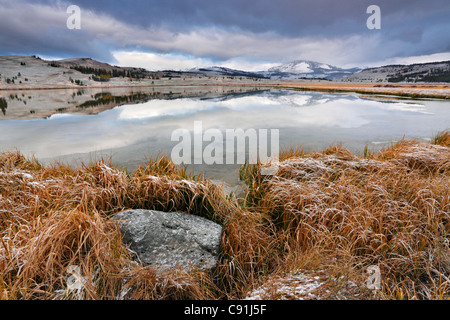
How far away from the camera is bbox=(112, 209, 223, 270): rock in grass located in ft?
8.94

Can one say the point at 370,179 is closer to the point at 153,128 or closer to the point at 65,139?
the point at 153,128

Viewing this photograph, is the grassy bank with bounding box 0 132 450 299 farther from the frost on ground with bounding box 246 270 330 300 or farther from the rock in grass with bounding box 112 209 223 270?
the rock in grass with bounding box 112 209 223 270

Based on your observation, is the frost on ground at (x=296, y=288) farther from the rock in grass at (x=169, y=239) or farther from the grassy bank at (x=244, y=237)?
the rock in grass at (x=169, y=239)

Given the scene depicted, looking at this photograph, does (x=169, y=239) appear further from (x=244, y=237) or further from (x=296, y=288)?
(x=296, y=288)

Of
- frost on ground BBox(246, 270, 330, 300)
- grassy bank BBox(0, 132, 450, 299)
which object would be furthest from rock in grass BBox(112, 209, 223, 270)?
frost on ground BBox(246, 270, 330, 300)

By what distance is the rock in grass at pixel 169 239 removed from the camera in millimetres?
2725

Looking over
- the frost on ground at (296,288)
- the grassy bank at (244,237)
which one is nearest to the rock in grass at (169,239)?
the grassy bank at (244,237)

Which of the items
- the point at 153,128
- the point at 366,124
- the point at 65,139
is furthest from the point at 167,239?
the point at 366,124

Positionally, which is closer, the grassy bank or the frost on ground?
the frost on ground

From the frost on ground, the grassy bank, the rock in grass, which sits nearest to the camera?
the frost on ground

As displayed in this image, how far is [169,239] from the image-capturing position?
2.97 m

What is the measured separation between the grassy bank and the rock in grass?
0.57ft
